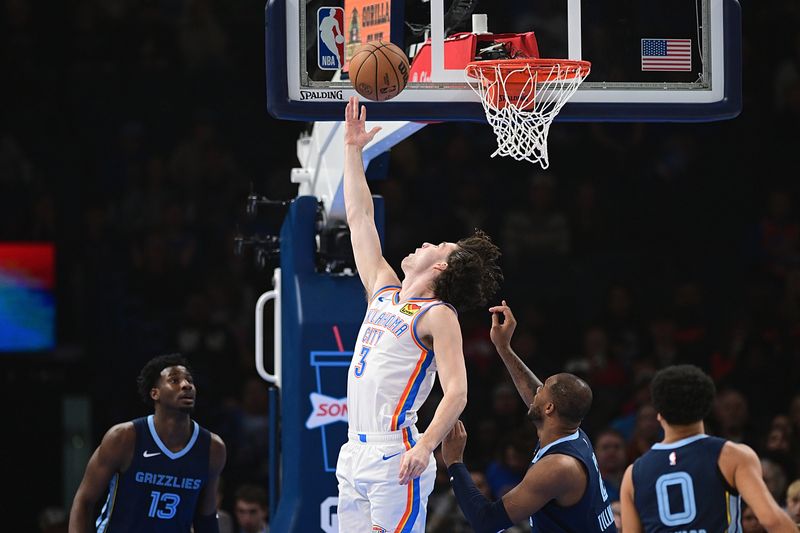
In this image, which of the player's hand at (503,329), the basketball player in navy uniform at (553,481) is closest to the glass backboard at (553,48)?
the player's hand at (503,329)

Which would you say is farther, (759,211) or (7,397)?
(759,211)

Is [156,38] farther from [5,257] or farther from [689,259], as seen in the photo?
[689,259]

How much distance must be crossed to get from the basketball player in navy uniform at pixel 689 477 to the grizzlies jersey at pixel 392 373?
0.96 meters

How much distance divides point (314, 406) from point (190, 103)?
5.73 meters

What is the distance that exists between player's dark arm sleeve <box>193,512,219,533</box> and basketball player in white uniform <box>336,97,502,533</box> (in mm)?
1642

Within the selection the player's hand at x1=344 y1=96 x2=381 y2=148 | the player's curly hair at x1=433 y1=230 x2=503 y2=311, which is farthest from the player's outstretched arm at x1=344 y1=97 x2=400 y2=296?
the player's curly hair at x1=433 y1=230 x2=503 y2=311

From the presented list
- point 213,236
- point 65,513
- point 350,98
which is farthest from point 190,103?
point 350,98

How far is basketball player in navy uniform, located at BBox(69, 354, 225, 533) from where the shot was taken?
650 centimetres

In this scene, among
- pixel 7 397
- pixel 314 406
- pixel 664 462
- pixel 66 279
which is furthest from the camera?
pixel 66 279

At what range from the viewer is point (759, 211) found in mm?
12336

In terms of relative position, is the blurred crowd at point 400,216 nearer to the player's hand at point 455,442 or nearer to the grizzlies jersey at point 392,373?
the player's hand at point 455,442

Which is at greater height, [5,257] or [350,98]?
[350,98]

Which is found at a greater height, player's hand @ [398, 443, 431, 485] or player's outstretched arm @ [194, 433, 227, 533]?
player's hand @ [398, 443, 431, 485]

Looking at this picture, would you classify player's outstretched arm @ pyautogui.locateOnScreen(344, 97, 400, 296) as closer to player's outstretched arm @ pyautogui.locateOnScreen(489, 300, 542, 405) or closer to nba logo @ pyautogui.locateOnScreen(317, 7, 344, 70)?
nba logo @ pyautogui.locateOnScreen(317, 7, 344, 70)
